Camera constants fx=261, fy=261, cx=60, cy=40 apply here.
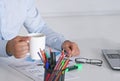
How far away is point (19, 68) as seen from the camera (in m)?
1.18

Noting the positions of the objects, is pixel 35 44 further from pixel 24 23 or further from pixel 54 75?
pixel 24 23

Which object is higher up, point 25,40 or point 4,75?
point 25,40

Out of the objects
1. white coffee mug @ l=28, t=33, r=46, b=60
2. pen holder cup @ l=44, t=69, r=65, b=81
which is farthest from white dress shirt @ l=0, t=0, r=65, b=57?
pen holder cup @ l=44, t=69, r=65, b=81

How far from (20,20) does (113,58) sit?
2.16 feet

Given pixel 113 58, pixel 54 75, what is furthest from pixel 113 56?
pixel 54 75

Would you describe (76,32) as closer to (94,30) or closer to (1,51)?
(94,30)

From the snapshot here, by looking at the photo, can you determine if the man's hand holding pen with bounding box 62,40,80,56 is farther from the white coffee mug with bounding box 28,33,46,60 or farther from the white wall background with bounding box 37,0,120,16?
the white wall background with bounding box 37,0,120,16

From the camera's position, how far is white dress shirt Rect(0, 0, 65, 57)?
154 cm

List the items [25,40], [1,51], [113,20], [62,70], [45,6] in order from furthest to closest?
[113,20] < [45,6] < [1,51] < [25,40] < [62,70]

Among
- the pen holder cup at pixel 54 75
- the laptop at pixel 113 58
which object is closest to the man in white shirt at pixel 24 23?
the laptop at pixel 113 58

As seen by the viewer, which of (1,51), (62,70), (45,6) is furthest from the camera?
(45,6)

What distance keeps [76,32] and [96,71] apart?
117 cm

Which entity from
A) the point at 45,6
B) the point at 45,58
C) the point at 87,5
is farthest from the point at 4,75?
the point at 87,5

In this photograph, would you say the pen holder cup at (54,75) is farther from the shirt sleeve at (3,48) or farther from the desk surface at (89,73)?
the shirt sleeve at (3,48)
